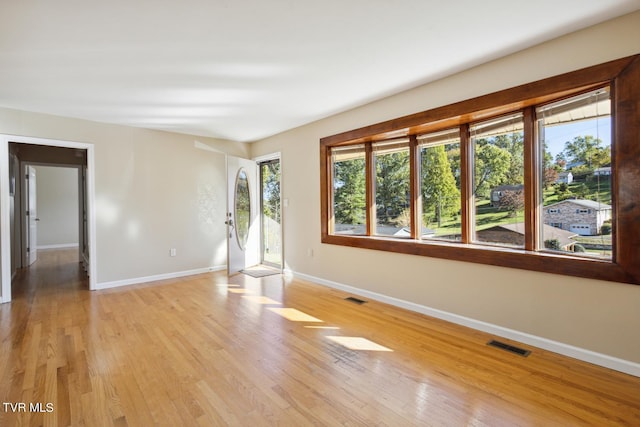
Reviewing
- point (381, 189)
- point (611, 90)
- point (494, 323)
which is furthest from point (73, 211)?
point (611, 90)

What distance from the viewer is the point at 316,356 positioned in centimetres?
241

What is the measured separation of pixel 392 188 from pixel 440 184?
0.66 metres

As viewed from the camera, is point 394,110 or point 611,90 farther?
point 394,110

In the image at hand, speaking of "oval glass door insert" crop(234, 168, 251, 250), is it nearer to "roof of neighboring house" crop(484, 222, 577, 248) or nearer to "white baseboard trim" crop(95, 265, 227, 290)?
"white baseboard trim" crop(95, 265, 227, 290)

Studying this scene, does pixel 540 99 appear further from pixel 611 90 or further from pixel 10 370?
pixel 10 370

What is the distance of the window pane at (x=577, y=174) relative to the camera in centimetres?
233

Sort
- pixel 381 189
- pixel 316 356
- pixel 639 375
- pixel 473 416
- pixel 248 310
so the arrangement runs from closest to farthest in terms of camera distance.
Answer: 1. pixel 473 416
2. pixel 639 375
3. pixel 316 356
4. pixel 248 310
5. pixel 381 189

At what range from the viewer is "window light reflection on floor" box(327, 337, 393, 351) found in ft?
8.30

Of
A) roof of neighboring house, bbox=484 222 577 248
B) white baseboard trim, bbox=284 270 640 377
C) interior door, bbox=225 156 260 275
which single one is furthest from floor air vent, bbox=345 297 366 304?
interior door, bbox=225 156 260 275

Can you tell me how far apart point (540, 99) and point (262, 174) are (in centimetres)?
459

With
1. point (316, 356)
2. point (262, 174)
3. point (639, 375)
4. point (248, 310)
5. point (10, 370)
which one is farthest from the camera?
point (262, 174)

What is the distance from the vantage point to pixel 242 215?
5625 millimetres

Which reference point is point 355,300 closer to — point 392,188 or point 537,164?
point 392,188

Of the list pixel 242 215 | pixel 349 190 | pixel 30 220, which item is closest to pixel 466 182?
pixel 349 190
